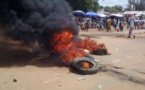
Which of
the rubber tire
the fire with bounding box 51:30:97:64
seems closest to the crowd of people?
the fire with bounding box 51:30:97:64

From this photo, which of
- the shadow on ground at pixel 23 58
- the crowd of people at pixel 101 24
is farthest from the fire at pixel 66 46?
the crowd of people at pixel 101 24

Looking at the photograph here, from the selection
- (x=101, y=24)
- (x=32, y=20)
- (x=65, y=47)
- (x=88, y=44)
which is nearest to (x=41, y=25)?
(x=32, y=20)

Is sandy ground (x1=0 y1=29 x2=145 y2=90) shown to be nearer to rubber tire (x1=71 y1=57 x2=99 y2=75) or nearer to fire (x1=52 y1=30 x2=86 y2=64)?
rubber tire (x1=71 y1=57 x2=99 y2=75)

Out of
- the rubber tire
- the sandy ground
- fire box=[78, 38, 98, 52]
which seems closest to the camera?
the sandy ground

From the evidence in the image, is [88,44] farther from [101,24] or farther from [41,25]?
[101,24]

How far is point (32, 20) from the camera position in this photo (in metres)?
9.83

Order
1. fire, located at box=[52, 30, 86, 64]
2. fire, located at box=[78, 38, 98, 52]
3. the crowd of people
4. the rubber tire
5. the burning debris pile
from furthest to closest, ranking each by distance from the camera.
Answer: the crowd of people
fire, located at box=[78, 38, 98, 52]
the burning debris pile
fire, located at box=[52, 30, 86, 64]
the rubber tire

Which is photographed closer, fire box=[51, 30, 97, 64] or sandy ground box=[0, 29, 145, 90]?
sandy ground box=[0, 29, 145, 90]

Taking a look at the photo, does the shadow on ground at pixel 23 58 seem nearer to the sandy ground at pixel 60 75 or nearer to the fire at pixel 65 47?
the sandy ground at pixel 60 75

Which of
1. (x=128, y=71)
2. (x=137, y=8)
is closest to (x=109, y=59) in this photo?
(x=128, y=71)

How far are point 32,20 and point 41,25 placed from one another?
38cm

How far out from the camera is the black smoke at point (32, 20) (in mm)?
9789

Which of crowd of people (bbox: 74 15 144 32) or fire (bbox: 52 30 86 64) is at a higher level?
fire (bbox: 52 30 86 64)

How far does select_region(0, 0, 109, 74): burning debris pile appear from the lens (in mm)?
9766
